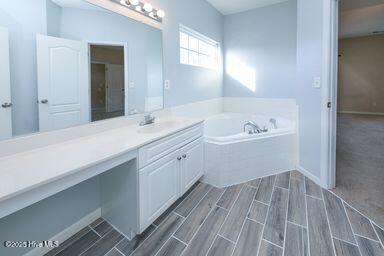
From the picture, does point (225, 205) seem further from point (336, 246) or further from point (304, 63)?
point (304, 63)

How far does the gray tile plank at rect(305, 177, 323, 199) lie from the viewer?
217cm

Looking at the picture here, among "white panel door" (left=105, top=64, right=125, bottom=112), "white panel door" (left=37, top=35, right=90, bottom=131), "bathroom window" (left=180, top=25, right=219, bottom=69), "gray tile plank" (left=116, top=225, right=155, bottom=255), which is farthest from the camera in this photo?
"bathroom window" (left=180, top=25, right=219, bottom=69)

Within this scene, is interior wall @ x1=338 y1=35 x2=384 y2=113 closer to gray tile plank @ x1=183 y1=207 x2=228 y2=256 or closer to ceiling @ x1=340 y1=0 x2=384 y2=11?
ceiling @ x1=340 y1=0 x2=384 y2=11

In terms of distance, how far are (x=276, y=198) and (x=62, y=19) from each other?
235cm

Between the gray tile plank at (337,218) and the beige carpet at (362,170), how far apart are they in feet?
0.42

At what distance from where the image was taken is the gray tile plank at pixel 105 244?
1456mm

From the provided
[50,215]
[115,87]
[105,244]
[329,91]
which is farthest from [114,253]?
[329,91]

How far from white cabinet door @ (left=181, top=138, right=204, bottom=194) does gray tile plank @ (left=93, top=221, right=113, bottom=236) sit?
0.67 metres

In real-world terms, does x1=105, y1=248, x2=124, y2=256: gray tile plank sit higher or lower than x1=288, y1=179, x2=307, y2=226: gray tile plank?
lower

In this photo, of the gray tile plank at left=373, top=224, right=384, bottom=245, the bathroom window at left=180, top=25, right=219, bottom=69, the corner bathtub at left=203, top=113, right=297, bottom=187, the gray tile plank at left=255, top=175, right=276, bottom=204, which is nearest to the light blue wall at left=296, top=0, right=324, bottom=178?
the corner bathtub at left=203, top=113, right=297, bottom=187

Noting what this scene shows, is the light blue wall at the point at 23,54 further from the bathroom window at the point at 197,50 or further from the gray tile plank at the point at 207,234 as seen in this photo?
the bathroom window at the point at 197,50

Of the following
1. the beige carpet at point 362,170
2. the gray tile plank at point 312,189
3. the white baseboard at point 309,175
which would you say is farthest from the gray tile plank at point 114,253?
the white baseboard at point 309,175

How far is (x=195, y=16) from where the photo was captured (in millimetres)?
3086

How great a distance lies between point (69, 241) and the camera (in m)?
1.55
